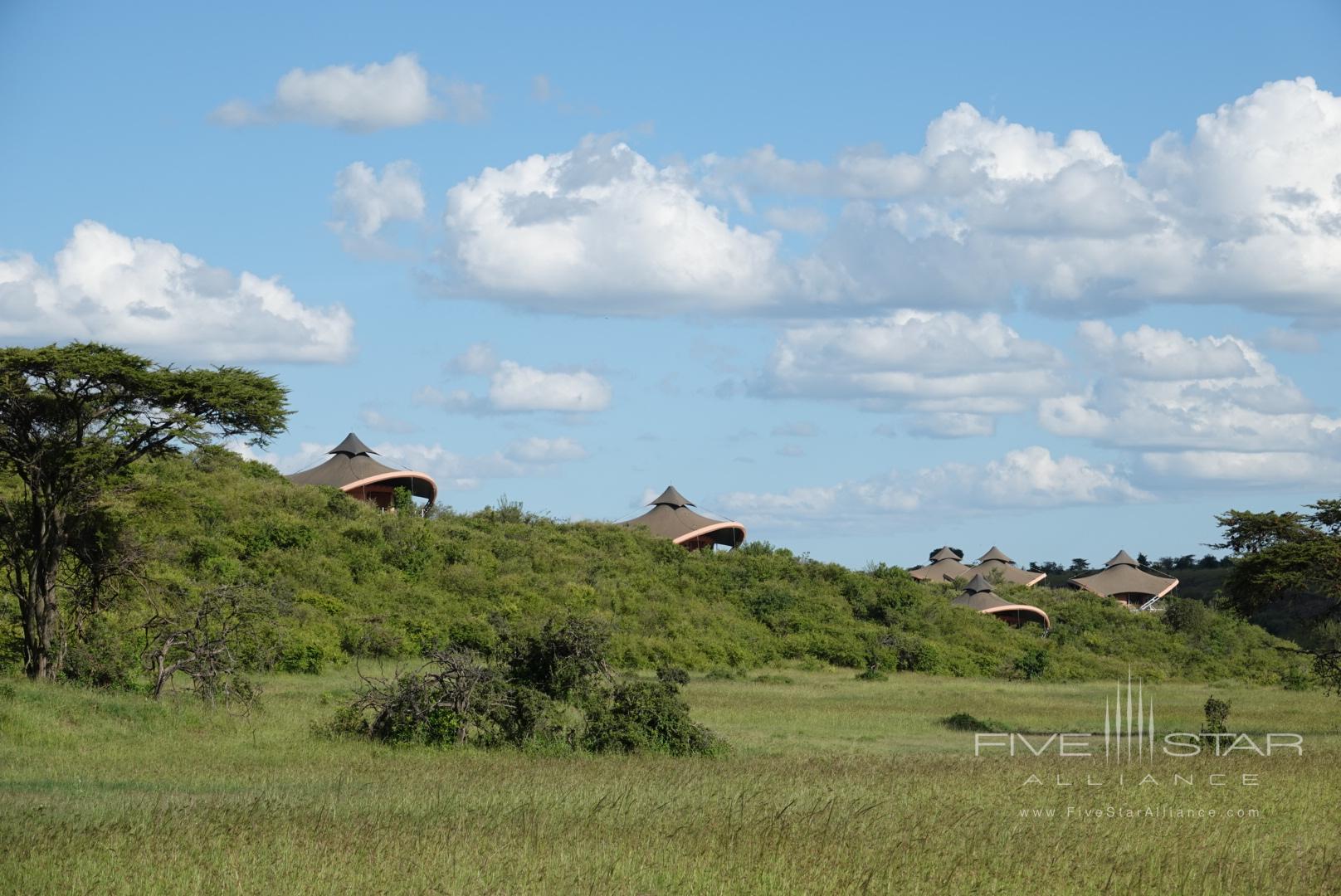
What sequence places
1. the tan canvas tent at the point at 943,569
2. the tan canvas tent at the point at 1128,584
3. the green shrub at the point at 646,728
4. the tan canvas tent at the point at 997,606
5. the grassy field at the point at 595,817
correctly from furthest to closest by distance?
the tan canvas tent at the point at 943,569 < the tan canvas tent at the point at 1128,584 < the tan canvas tent at the point at 997,606 < the green shrub at the point at 646,728 < the grassy field at the point at 595,817

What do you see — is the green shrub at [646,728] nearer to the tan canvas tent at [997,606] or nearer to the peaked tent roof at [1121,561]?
the tan canvas tent at [997,606]

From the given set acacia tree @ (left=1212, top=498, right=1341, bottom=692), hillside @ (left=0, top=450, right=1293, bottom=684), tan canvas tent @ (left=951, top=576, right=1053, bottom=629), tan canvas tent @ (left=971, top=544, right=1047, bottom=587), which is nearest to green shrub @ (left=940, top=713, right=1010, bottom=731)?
acacia tree @ (left=1212, top=498, right=1341, bottom=692)

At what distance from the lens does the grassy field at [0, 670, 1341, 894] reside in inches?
370

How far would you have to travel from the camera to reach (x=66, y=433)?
A: 909 inches

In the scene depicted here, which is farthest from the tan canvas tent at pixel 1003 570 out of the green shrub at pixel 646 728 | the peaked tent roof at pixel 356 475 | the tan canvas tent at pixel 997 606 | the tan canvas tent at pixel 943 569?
the green shrub at pixel 646 728

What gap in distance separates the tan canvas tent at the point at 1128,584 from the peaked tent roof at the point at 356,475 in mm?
43516

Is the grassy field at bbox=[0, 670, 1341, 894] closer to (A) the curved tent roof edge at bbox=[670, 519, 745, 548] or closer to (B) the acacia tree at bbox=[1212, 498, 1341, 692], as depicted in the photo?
(B) the acacia tree at bbox=[1212, 498, 1341, 692]

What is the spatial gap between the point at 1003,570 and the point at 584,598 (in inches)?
1932

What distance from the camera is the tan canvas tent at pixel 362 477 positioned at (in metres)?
61.1

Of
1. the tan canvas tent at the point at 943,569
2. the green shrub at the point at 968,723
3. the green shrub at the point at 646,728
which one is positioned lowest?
the green shrub at the point at 968,723

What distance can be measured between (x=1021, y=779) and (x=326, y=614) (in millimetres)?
27881

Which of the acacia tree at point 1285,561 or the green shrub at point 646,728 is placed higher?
the acacia tree at point 1285,561

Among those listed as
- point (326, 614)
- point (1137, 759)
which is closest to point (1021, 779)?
point (1137, 759)

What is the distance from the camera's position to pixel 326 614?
3928 centimetres
